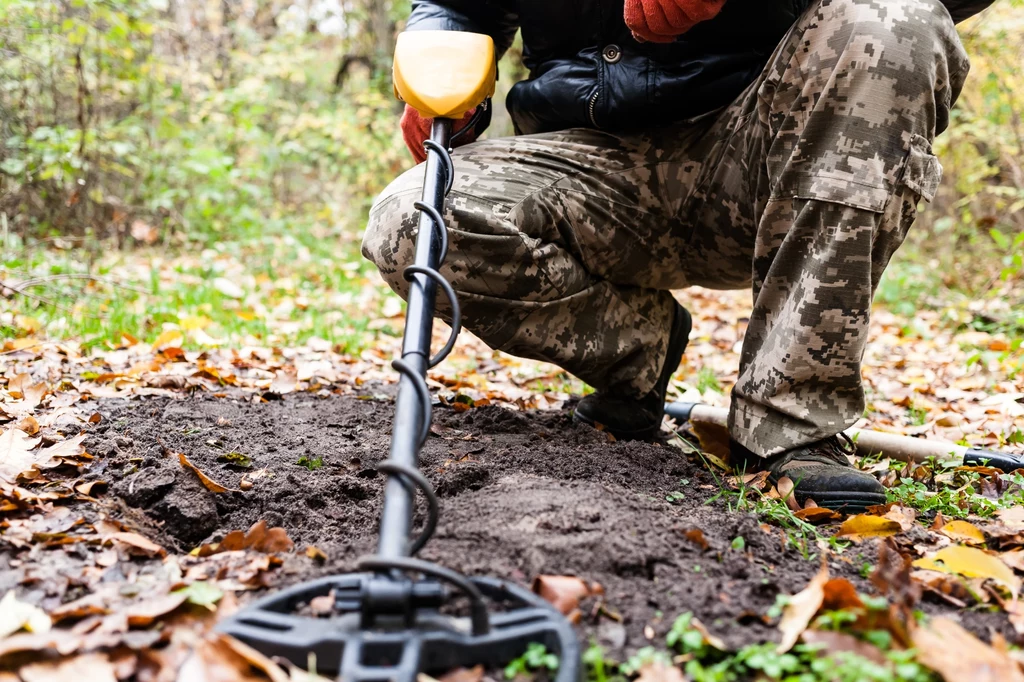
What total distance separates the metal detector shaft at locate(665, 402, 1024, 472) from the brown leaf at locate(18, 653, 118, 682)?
154 cm

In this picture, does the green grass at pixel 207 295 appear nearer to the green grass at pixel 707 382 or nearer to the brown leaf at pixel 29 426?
the brown leaf at pixel 29 426

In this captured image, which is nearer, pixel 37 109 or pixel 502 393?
pixel 502 393

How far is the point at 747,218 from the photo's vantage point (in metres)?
2.02

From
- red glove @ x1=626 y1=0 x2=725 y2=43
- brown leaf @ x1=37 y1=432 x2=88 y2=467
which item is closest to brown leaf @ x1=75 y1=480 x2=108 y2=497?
brown leaf @ x1=37 y1=432 x2=88 y2=467

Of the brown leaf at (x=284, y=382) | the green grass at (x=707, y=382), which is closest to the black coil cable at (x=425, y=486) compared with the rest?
the brown leaf at (x=284, y=382)

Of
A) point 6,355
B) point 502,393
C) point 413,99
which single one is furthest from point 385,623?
point 6,355

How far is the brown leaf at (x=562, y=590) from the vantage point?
110cm

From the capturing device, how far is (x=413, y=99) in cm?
185

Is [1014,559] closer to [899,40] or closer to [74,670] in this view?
[899,40]

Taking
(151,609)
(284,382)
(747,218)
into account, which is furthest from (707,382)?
(151,609)

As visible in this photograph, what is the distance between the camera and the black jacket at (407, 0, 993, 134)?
6.36ft

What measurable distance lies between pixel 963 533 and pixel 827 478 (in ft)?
0.89

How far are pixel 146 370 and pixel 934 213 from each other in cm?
667

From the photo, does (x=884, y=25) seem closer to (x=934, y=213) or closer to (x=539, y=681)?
(x=539, y=681)
